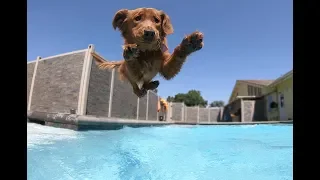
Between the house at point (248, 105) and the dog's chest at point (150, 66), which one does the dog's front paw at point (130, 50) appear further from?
the house at point (248, 105)

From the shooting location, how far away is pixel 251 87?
3014 centimetres

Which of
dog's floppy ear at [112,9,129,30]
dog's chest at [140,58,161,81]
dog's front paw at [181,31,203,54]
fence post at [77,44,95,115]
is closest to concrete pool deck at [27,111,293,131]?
fence post at [77,44,95,115]

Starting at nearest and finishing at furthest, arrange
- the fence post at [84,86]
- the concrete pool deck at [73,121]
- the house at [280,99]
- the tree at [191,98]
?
the concrete pool deck at [73,121], the fence post at [84,86], the house at [280,99], the tree at [191,98]

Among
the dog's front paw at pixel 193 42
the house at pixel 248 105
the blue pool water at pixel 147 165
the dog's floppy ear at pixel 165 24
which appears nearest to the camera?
the dog's front paw at pixel 193 42

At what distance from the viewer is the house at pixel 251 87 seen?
2810 centimetres

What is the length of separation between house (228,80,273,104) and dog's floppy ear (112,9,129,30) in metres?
24.3

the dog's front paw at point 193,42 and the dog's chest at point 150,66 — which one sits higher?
the dog's front paw at point 193,42

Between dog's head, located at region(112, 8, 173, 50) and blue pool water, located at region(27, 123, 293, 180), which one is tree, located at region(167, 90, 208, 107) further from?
dog's head, located at region(112, 8, 173, 50)

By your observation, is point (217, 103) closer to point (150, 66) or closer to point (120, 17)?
point (150, 66)

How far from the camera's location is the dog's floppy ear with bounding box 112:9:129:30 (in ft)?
10.6

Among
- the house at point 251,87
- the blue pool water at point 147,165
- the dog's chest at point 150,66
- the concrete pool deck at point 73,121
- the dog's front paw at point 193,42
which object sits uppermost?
the house at point 251,87

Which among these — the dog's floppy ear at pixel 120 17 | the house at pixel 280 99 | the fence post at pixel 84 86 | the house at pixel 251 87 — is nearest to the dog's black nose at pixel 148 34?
the dog's floppy ear at pixel 120 17

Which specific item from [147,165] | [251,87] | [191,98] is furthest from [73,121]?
[191,98]

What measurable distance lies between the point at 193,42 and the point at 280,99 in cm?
2050
